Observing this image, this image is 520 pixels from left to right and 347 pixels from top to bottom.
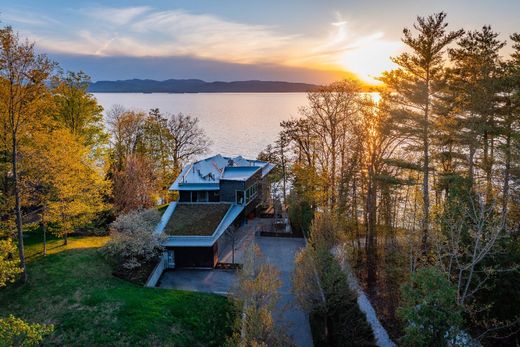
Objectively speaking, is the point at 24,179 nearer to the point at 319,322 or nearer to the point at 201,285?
the point at 201,285

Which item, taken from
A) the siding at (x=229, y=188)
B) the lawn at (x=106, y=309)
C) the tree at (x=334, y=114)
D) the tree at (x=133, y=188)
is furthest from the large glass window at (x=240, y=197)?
the lawn at (x=106, y=309)

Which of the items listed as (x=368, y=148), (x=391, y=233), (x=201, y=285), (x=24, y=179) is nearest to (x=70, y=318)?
(x=201, y=285)

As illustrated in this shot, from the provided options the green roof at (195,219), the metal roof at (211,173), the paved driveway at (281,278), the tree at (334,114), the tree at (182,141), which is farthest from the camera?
the tree at (182,141)

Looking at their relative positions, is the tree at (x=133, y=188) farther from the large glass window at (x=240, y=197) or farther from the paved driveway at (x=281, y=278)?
the paved driveway at (x=281, y=278)

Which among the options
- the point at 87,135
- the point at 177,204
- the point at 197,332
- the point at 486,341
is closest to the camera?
→ the point at 486,341

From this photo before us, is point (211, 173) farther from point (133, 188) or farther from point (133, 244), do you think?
point (133, 244)

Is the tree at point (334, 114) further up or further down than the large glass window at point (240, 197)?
further up

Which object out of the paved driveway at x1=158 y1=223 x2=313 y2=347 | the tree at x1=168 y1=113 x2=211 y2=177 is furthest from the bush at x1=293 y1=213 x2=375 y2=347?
the tree at x1=168 y1=113 x2=211 y2=177
